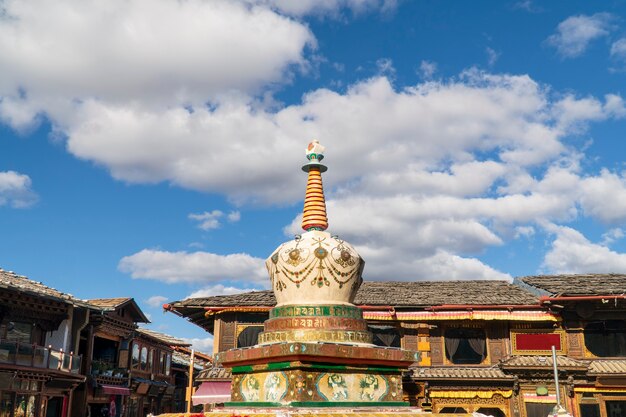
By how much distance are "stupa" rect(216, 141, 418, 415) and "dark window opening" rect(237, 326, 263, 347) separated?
944cm

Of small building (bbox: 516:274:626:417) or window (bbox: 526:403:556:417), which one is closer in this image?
small building (bbox: 516:274:626:417)

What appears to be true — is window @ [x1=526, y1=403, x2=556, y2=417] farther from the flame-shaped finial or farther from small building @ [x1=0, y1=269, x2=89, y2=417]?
small building @ [x1=0, y1=269, x2=89, y2=417]

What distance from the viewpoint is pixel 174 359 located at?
48.7 m

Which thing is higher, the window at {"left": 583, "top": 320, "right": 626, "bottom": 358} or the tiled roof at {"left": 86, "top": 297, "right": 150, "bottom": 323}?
the tiled roof at {"left": 86, "top": 297, "right": 150, "bottom": 323}

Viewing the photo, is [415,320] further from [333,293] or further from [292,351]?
[292,351]

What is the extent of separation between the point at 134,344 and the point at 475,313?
22.9 m

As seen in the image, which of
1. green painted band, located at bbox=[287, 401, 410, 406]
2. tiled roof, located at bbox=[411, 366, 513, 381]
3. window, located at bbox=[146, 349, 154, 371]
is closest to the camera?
green painted band, located at bbox=[287, 401, 410, 406]

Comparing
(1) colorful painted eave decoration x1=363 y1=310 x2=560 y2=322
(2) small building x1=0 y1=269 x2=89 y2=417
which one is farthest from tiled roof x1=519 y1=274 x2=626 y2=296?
(2) small building x1=0 y1=269 x2=89 y2=417

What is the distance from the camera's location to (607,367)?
23.5 m

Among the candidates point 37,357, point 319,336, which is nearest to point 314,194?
point 319,336

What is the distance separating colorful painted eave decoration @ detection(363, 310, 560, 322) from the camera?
2445cm

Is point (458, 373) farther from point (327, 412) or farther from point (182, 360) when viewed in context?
point (182, 360)

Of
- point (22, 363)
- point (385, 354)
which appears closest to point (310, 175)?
point (385, 354)

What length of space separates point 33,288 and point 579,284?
2424 cm
